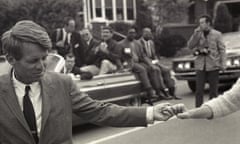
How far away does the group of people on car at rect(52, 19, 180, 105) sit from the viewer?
10.6 metres

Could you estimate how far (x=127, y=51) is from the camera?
474 inches

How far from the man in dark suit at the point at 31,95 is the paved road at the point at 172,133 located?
5.18 metres

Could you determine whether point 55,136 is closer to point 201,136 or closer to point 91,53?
point 201,136

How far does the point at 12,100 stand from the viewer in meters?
2.62

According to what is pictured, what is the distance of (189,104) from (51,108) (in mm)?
9283

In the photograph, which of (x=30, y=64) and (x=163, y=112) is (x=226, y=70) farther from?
(x=30, y=64)

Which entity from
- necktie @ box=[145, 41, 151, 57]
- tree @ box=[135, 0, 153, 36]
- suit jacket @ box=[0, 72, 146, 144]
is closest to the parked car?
necktie @ box=[145, 41, 151, 57]

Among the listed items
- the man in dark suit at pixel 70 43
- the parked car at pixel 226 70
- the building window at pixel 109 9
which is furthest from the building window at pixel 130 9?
the man in dark suit at pixel 70 43

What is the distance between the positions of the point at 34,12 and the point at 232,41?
11638 mm

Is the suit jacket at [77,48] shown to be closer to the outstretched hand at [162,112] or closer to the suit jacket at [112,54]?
the suit jacket at [112,54]

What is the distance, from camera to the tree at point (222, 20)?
2903cm

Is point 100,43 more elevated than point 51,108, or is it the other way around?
point 51,108

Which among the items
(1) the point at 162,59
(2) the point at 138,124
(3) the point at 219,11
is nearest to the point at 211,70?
(2) the point at 138,124

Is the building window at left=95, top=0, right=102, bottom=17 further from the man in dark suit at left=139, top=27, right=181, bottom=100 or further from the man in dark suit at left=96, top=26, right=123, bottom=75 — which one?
the man in dark suit at left=96, top=26, right=123, bottom=75
